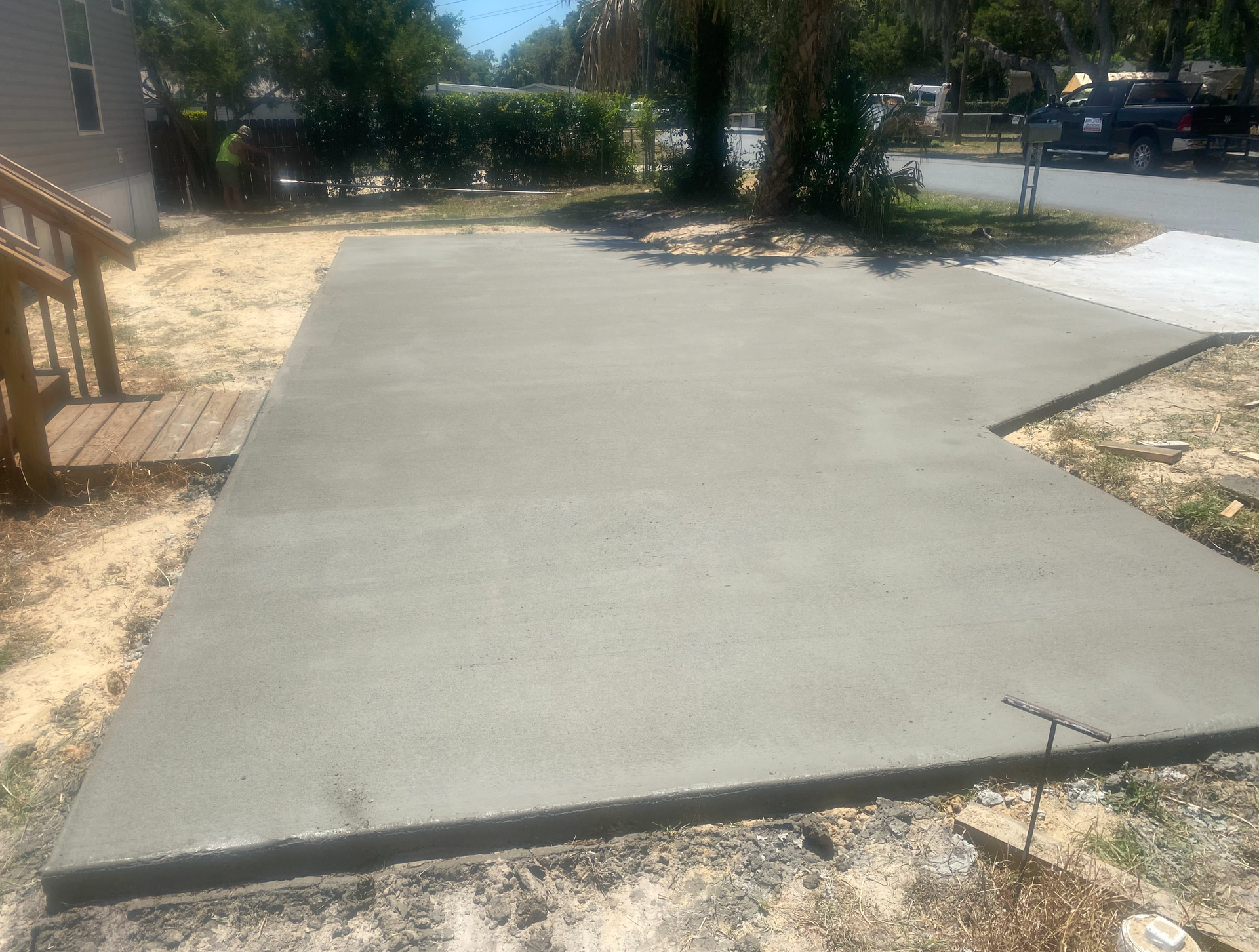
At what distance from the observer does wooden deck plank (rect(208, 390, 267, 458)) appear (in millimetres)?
5820

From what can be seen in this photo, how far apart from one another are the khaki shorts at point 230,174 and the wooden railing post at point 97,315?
47.8 ft

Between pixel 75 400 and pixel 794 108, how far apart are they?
10.9m

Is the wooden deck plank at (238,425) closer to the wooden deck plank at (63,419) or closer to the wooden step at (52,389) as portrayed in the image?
the wooden deck plank at (63,419)

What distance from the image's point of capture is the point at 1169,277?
10625 millimetres

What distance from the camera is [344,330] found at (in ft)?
28.7

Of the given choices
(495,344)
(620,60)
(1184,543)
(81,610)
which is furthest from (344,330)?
(620,60)

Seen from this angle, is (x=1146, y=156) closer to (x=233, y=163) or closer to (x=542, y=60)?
(x=233, y=163)

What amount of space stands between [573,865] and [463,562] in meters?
1.88

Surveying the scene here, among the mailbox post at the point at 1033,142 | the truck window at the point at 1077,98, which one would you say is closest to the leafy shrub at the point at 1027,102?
the truck window at the point at 1077,98

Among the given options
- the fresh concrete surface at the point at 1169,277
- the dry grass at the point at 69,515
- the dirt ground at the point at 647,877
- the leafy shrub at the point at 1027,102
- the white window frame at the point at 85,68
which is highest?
the leafy shrub at the point at 1027,102

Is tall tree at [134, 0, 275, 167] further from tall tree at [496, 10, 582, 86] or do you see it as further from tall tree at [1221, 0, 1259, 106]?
tall tree at [496, 10, 582, 86]

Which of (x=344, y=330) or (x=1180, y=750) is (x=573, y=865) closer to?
(x=1180, y=750)

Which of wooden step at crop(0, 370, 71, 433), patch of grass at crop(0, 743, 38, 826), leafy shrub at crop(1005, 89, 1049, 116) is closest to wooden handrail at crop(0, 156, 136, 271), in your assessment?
wooden step at crop(0, 370, 71, 433)

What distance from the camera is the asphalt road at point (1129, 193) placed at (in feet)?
47.1
